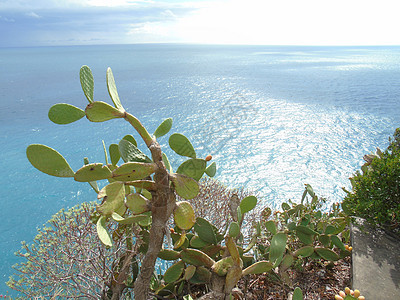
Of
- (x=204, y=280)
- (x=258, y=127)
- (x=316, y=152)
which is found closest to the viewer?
(x=204, y=280)

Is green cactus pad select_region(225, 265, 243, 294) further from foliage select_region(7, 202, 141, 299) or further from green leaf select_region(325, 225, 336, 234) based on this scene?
green leaf select_region(325, 225, 336, 234)

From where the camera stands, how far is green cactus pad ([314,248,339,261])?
2791 mm

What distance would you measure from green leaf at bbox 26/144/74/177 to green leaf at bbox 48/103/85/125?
0.17 meters

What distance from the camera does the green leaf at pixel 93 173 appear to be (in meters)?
1.58

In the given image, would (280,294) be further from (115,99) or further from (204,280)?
(115,99)

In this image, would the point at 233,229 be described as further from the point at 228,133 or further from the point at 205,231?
the point at 228,133

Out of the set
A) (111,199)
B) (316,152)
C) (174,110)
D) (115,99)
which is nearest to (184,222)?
(111,199)

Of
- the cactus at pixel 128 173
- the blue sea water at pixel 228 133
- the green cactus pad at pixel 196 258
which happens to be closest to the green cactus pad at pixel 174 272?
the green cactus pad at pixel 196 258

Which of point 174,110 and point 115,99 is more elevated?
point 115,99

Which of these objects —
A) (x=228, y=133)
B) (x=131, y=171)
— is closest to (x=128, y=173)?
(x=131, y=171)

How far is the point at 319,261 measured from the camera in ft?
10.4

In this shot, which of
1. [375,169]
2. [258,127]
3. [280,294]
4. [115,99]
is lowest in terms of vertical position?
[258,127]

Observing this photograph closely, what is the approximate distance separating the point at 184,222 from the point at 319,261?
2.06 m

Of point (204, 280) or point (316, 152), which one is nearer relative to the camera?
point (204, 280)
